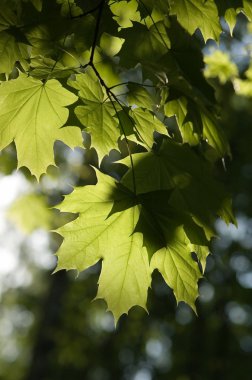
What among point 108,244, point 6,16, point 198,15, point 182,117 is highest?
point 6,16

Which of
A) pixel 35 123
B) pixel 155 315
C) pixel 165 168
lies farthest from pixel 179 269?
pixel 155 315

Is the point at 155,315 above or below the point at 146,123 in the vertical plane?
below

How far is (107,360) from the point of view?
48.7ft

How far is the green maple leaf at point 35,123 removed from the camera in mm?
1837

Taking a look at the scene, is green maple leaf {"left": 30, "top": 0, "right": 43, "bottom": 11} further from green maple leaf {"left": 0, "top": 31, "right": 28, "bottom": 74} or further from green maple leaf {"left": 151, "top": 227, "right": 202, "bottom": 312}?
green maple leaf {"left": 151, "top": 227, "right": 202, "bottom": 312}

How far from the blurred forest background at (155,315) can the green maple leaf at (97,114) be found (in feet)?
17.0

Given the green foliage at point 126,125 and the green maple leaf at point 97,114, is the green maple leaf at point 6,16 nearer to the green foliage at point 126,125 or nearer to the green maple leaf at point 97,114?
the green foliage at point 126,125

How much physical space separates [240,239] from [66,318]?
17.5 ft

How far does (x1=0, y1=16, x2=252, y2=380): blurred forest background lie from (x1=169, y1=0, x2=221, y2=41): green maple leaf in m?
5.24

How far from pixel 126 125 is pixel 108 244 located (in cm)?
48

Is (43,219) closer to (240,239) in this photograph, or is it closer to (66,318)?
(66,318)

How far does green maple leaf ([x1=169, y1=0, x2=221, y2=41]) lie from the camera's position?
1.84m

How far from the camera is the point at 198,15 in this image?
1872 millimetres

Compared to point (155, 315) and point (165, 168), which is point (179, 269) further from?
point (155, 315)
